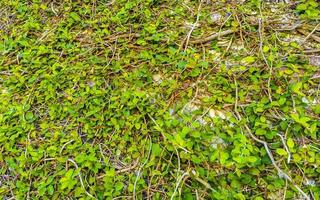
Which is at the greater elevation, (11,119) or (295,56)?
(295,56)

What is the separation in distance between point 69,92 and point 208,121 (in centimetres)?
87

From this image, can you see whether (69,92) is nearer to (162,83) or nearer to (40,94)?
(40,94)

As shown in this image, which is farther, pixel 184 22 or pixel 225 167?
pixel 184 22

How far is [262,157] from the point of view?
1.39 metres

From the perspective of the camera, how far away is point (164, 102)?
1680mm

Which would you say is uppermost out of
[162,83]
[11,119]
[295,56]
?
[295,56]

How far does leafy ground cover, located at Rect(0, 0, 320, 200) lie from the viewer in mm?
1393

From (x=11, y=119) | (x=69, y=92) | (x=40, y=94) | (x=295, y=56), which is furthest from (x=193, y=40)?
(x=11, y=119)

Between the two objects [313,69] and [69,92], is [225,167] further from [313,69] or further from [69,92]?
[69,92]

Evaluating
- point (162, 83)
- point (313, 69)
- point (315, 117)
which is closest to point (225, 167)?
point (315, 117)

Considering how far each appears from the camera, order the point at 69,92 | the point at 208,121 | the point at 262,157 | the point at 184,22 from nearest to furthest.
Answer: the point at 262,157 → the point at 208,121 → the point at 69,92 → the point at 184,22

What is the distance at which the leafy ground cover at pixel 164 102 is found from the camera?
1.39m

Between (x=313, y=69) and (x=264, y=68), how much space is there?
26 centimetres

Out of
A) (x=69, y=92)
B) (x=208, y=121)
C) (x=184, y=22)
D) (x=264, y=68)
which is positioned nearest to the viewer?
(x=208, y=121)
